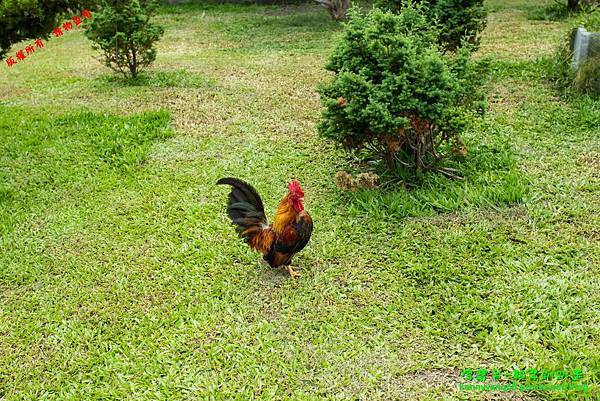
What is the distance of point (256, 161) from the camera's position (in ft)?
18.2

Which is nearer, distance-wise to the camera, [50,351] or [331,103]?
[50,351]

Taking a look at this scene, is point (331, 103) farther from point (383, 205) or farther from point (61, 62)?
point (61, 62)

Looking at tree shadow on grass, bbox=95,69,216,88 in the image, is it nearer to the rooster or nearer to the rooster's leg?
the rooster

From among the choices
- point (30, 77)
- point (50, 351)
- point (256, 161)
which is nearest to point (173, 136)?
point (256, 161)

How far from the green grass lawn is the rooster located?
0.72ft

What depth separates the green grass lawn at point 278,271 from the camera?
3.08m

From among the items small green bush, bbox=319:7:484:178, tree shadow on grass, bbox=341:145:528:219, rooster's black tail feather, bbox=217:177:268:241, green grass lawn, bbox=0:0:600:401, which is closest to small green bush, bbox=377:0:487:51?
green grass lawn, bbox=0:0:600:401

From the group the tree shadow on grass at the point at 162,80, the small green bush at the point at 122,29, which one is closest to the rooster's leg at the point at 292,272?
the tree shadow on grass at the point at 162,80

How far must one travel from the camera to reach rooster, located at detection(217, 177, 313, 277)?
3.62 m

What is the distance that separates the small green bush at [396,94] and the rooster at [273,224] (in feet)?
3.59

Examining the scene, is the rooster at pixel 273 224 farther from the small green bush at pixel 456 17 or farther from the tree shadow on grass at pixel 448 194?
the small green bush at pixel 456 17

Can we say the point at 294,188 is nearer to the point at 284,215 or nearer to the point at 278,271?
the point at 284,215

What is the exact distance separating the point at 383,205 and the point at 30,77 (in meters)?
7.38

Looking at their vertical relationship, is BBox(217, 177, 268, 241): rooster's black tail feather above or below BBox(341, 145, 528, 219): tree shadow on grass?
above
